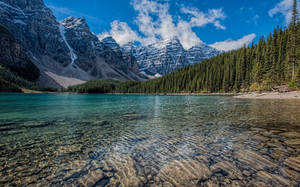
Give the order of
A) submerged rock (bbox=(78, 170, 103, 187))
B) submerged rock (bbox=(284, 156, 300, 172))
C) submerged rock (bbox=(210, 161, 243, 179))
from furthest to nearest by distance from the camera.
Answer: submerged rock (bbox=(284, 156, 300, 172)), submerged rock (bbox=(210, 161, 243, 179)), submerged rock (bbox=(78, 170, 103, 187))

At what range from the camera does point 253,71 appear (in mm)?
78312

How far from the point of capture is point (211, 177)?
4.71m

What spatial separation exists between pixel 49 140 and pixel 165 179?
24.8 ft

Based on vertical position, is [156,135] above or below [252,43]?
below

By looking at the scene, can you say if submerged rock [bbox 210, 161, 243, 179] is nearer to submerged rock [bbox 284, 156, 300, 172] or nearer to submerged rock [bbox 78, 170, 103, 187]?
submerged rock [bbox 284, 156, 300, 172]

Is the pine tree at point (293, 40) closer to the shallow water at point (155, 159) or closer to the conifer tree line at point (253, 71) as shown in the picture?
the conifer tree line at point (253, 71)

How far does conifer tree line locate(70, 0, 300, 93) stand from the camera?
2183 inches

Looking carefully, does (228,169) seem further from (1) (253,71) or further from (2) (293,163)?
(1) (253,71)

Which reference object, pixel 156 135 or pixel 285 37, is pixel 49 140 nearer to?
pixel 156 135

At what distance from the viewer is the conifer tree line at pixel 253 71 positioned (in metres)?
55.5

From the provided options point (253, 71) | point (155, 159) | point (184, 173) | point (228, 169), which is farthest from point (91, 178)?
point (253, 71)

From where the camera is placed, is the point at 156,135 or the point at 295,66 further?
the point at 295,66

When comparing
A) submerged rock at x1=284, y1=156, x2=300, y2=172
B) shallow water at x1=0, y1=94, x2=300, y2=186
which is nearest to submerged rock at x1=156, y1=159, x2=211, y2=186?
shallow water at x1=0, y1=94, x2=300, y2=186

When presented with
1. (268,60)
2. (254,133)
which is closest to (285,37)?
(268,60)
